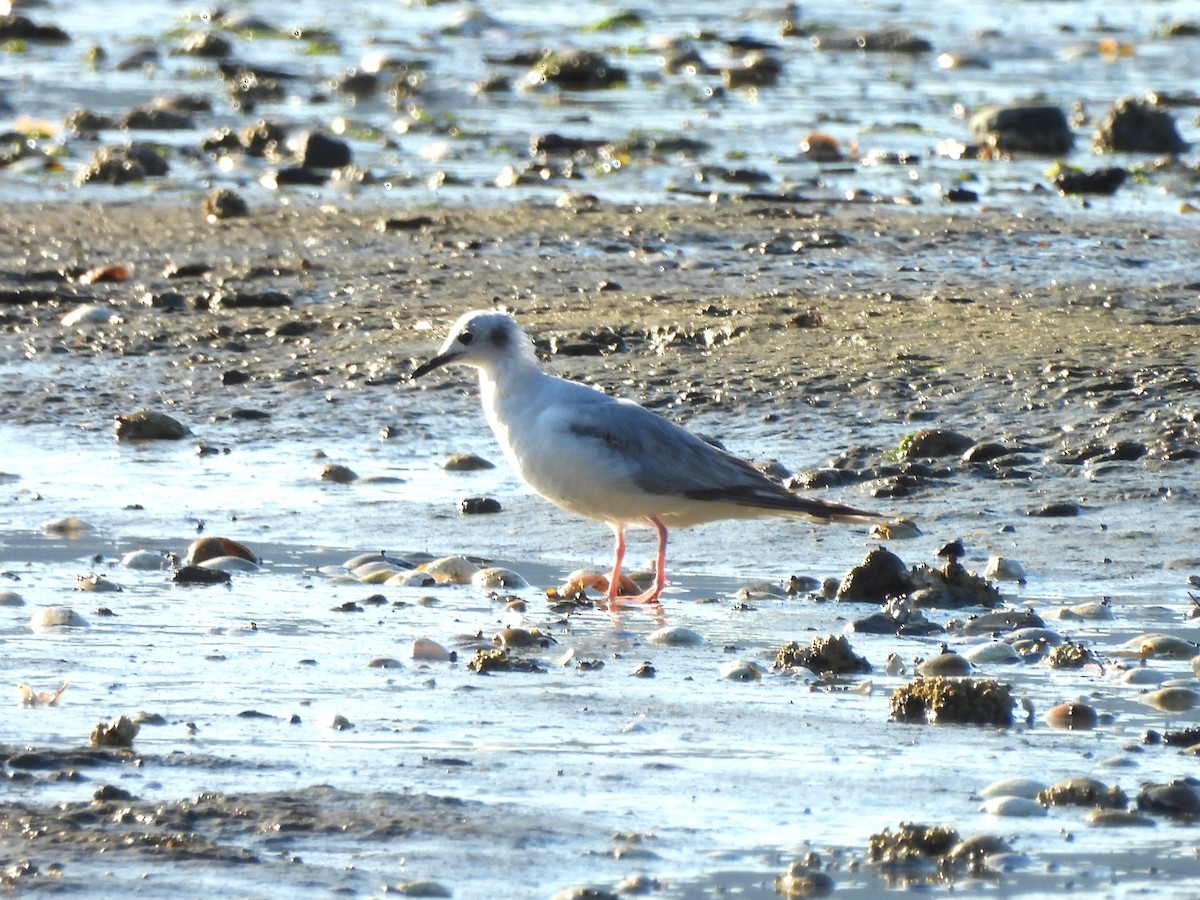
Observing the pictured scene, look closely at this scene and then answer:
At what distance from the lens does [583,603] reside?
6.45m

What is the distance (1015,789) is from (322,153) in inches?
418

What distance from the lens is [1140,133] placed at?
15.3 metres

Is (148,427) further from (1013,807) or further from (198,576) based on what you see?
(1013,807)

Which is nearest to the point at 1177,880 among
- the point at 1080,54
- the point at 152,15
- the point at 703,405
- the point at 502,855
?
the point at 502,855

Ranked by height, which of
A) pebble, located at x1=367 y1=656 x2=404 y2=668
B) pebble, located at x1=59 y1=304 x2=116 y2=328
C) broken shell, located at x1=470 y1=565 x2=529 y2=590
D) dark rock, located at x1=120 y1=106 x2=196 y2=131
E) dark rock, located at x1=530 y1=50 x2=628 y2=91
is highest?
dark rock, located at x1=530 y1=50 x2=628 y2=91

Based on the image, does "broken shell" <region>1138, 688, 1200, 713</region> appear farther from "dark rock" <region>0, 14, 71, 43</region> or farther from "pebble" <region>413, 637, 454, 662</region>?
"dark rock" <region>0, 14, 71, 43</region>

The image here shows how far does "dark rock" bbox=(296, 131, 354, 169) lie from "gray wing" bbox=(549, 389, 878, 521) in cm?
794

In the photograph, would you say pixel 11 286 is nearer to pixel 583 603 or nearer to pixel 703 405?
pixel 703 405

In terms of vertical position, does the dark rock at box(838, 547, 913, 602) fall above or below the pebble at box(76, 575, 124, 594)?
above

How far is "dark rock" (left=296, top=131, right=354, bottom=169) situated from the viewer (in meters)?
14.5

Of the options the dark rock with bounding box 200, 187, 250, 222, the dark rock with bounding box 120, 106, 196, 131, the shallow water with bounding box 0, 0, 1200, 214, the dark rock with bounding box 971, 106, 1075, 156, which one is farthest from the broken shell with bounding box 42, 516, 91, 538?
the dark rock with bounding box 120, 106, 196, 131

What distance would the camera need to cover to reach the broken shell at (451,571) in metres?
6.59

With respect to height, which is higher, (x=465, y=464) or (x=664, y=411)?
(x=664, y=411)

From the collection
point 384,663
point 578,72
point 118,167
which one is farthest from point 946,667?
point 578,72
